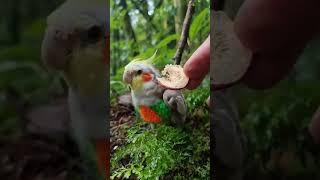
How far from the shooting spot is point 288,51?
5.92ft

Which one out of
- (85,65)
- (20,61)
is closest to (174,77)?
(85,65)

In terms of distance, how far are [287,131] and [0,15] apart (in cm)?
107

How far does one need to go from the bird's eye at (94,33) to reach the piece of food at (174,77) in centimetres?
27

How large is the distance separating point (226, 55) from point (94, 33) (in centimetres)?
47

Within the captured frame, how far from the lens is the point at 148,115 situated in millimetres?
1863

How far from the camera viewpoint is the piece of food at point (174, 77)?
1.87 meters

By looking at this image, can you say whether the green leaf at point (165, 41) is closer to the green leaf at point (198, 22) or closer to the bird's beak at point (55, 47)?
the green leaf at point (198, 22)

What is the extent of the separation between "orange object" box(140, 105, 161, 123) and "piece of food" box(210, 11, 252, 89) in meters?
0.24

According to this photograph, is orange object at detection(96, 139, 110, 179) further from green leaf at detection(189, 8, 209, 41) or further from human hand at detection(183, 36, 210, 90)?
green leaf at detection(189, 8, 209, 41)

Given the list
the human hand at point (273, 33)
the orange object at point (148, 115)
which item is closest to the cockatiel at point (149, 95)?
the orange object at point (148, 115)

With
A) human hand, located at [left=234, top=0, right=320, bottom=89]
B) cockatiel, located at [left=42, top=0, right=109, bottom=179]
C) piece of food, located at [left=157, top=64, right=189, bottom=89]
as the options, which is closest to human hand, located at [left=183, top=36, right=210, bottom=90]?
piece of food, located at [left=157, top=64, right=189, bottom=89]

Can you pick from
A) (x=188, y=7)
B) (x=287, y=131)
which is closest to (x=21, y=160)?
(x=188, y=7)

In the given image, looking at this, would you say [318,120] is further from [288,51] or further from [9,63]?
[9,63]

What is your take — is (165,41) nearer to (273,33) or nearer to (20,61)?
(273,33)
